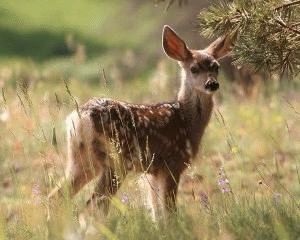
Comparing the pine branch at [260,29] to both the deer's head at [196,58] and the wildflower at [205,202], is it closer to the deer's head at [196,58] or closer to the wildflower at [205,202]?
the wildflower at [205,202]

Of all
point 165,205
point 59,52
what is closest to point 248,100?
point 165,205

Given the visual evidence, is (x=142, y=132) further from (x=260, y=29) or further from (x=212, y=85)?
(x=260, y=29)

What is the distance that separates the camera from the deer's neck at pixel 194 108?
28.4ft

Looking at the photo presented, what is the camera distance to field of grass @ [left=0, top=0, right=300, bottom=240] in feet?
18.6

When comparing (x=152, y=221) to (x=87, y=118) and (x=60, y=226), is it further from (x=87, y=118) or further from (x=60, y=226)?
(x=87, y=118)

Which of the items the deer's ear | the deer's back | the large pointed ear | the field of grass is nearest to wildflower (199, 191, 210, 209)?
the field of grass

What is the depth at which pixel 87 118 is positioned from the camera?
723 centimetres

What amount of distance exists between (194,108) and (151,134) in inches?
36.7

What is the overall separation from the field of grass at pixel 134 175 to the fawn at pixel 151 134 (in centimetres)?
15

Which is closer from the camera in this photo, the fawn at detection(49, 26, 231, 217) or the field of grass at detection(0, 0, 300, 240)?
the field of grass at detection(0, 0, 300, 240)

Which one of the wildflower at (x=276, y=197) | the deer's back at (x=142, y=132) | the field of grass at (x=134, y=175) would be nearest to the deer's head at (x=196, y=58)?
the deer's back at (x=142, y=132)

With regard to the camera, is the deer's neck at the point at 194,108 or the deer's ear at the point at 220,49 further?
the deer's ear at the point at 220,49

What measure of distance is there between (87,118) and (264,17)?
5.08 feet

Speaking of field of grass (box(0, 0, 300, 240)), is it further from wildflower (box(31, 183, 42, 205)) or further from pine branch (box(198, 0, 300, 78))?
pine branch (box(198, 0, 300, 78))
